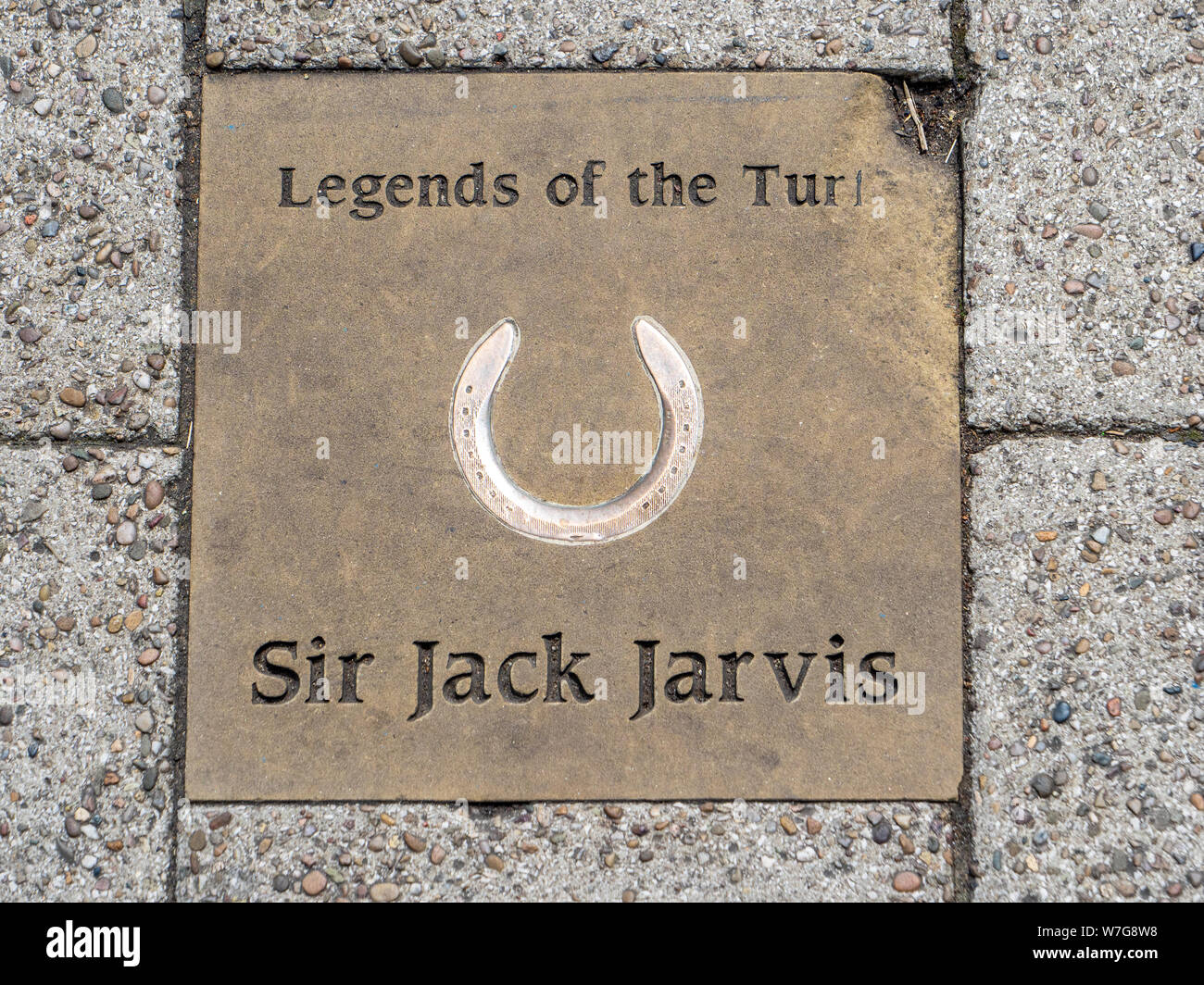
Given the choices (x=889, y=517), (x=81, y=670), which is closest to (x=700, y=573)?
(x=889, y=517)

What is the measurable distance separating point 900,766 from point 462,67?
6.12 ft

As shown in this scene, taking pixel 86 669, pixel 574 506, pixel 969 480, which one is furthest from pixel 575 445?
pixel 86 669

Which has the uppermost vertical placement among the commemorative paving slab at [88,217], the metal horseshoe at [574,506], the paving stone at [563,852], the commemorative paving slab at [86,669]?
the commemorative paving slab at [88,217]

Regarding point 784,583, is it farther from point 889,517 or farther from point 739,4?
point 739,4

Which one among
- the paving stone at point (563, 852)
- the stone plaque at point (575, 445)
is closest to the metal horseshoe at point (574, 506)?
the stone plaque at point (575, 445)

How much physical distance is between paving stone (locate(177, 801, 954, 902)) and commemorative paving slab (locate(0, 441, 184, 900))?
0.15 meters

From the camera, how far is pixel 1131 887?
168cm

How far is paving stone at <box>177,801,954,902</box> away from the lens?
5.54ft

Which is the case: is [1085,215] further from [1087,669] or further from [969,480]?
[1087,669]

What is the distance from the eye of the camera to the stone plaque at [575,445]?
1720 mm

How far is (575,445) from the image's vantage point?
1.75m

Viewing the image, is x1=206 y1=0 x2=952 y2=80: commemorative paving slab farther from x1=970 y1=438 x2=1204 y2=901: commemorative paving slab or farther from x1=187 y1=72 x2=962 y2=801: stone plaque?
x1=970 y1=438 x2=1204 y2=901: commemorative paving slab

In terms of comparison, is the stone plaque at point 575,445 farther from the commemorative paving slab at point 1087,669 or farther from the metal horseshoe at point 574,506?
the commemorative paving slab at point 1087,669
